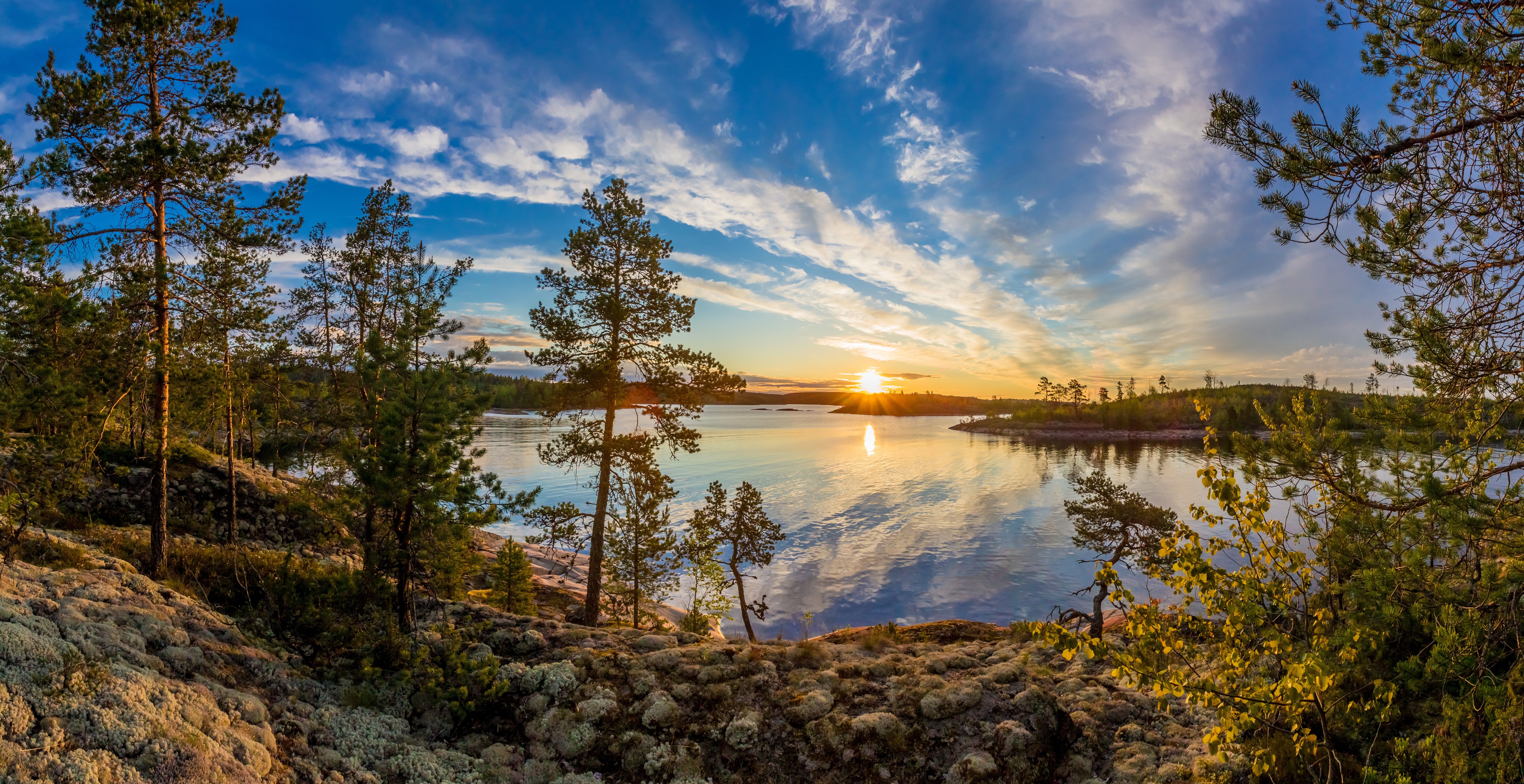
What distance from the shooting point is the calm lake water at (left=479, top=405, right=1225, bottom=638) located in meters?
28.8

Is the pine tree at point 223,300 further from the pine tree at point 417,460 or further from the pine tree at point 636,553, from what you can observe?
the pine tree at point 636,553

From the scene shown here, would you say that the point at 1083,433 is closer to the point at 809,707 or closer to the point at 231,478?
the point at 809,707

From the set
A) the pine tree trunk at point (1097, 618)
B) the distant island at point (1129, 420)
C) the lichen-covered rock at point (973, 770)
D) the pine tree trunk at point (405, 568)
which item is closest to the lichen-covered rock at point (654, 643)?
the pine tree trunk at point (405, 568)

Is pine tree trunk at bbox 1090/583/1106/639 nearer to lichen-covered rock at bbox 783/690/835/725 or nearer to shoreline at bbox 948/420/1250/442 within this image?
lichen-covered rock at bbox 783/690/835/725

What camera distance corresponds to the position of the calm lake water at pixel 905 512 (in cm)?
2880

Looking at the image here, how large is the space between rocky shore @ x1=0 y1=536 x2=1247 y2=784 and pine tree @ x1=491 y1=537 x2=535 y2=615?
8.86 meters

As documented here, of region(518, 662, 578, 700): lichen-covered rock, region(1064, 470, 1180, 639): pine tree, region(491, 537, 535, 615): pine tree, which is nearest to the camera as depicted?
region(518, 662, 578, 700): lichen-covered rock

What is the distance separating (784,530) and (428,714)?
108 ft

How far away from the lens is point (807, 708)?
8289mm

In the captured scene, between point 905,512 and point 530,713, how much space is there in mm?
41997

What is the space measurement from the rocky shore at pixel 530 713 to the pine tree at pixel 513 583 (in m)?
8.86

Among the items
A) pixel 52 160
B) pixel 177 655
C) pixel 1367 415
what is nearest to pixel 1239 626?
pixel 1367 415

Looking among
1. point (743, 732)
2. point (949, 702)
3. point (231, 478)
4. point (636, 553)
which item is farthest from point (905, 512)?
point (231, 478)

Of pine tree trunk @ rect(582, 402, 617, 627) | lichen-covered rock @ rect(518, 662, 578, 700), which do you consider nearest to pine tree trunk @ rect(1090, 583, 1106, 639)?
lichen-covered rock @ rect(518, 662, 578, 700)
